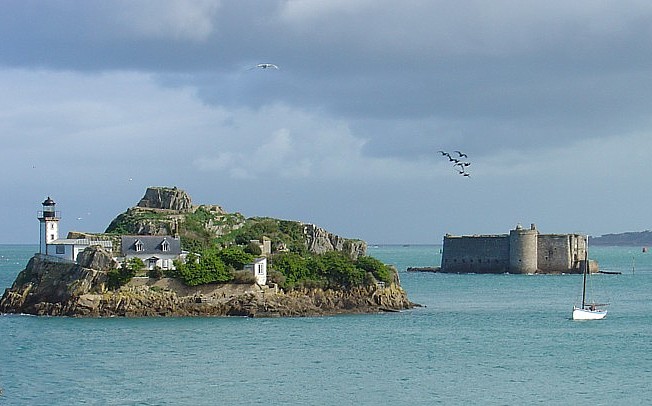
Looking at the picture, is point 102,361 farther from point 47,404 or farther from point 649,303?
point 649,303

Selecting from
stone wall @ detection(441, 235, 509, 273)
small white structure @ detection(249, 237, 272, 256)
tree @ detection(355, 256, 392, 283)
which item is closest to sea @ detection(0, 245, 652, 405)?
tree @ detection(355, 256, 392, 283)

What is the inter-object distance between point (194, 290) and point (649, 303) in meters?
31.4

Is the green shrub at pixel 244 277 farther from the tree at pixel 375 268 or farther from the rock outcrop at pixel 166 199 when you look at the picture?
the rock outcrop at pixel 166 199

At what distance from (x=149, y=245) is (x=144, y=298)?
185 inches

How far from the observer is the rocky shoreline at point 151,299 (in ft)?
173

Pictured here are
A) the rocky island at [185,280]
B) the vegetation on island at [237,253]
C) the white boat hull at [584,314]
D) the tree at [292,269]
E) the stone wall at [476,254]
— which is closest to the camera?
the rocky island at [185,280]

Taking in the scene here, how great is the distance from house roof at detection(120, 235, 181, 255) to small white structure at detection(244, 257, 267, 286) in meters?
4.46

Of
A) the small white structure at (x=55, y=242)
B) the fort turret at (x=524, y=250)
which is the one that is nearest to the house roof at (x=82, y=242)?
the small white structure at (x=55, y=242)

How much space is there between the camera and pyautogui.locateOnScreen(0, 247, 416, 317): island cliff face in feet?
174

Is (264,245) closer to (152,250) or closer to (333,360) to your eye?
(152,250)

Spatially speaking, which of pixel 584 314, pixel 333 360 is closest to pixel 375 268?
pixel 584 314

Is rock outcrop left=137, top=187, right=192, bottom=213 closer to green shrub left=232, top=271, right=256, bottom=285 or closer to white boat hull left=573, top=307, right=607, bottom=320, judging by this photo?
green shrub left=232, top=271, right=256, bottom=285

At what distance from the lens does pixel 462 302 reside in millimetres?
69750

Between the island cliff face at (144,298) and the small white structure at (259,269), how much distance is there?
606 mm
